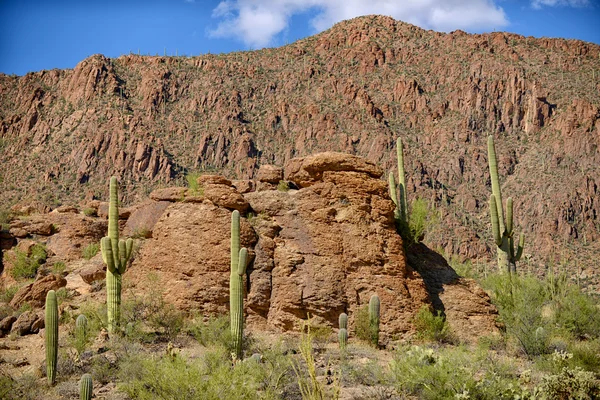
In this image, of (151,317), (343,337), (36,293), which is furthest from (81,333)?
(343,337)

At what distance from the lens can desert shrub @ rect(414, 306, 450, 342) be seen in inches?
667

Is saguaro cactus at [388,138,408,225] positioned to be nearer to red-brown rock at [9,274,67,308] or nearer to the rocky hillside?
red-brown rock at [9,274,67,308]

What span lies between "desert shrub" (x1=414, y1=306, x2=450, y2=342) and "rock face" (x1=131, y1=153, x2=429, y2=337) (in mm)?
250

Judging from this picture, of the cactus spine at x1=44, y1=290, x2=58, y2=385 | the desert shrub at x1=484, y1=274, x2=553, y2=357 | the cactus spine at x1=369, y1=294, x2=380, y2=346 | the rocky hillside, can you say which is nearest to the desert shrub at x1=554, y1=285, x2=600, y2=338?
the desert shrub at x1=484, y1=274, x2=553, y2=357

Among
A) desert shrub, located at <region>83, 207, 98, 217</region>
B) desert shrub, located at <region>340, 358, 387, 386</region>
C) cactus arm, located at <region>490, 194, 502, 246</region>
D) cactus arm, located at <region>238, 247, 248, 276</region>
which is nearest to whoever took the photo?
desert shrub, located at <region>340, 358, 387, 386</region>

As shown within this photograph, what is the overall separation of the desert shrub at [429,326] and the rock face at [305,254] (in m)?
0.25

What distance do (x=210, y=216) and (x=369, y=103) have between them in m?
65.4

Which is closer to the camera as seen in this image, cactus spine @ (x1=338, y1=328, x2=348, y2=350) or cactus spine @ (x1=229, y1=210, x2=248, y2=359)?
cactus spine @ (x1=229, y1=210, x2=248, y2=359)

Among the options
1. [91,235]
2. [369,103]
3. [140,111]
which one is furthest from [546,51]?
[91,235]

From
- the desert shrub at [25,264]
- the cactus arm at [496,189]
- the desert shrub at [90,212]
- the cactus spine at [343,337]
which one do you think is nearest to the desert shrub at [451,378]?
the cactus spine at [343,337]

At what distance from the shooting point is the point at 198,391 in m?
10.9

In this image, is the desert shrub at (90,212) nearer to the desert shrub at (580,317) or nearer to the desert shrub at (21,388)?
the desert shrub at (21,388)

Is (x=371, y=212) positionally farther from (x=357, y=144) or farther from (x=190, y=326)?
(x=357, y=144)

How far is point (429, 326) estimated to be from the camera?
673 inches
